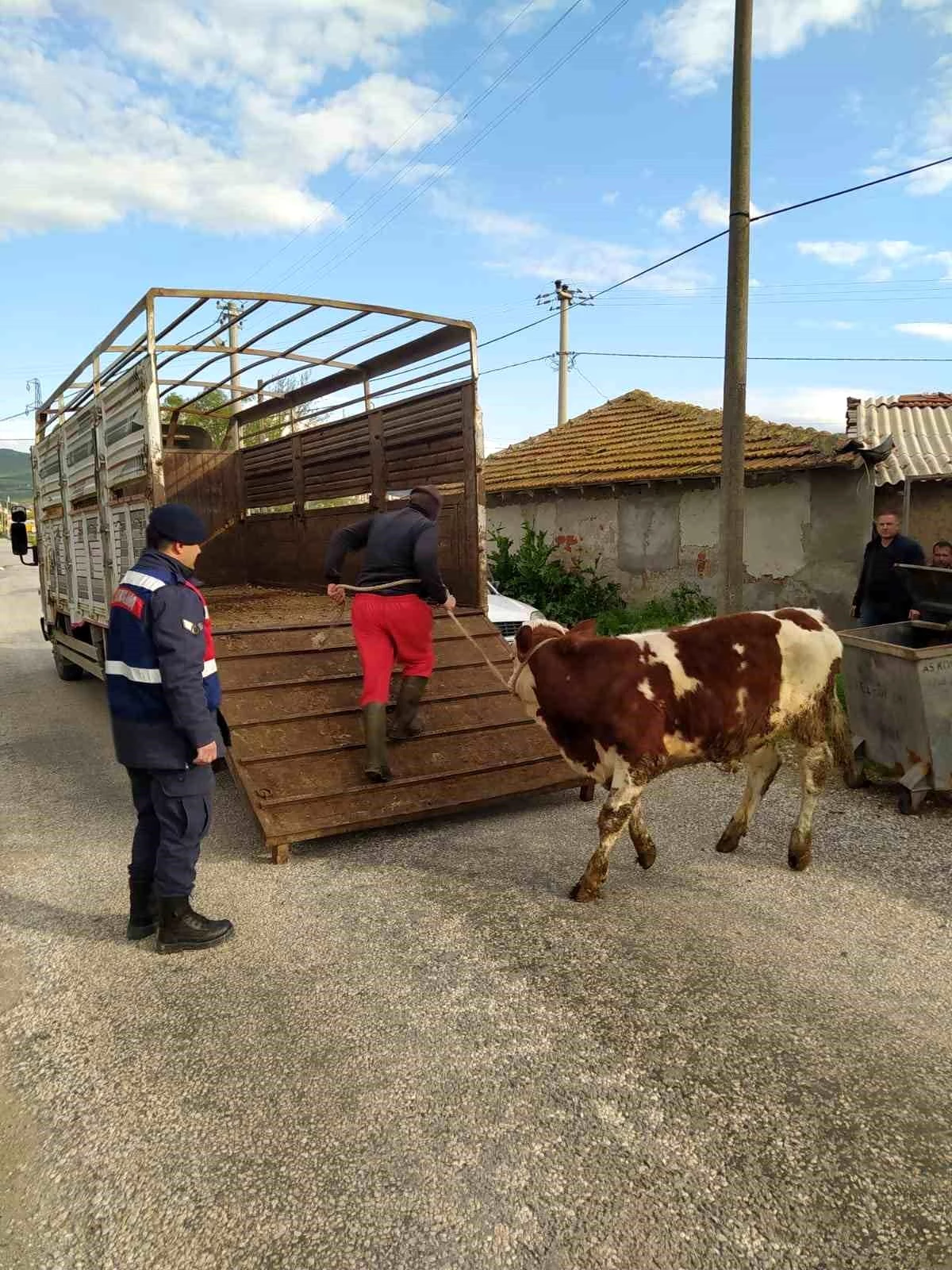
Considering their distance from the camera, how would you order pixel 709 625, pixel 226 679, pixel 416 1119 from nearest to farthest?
1. pixel 416 1119
2. pixel 709 625
3. pixel 226 679

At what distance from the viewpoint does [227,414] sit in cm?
1267

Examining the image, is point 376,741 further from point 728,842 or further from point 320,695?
point 728,842

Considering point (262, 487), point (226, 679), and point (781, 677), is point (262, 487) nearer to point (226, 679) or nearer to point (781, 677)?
point (226, 679)

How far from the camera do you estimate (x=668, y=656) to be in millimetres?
4527

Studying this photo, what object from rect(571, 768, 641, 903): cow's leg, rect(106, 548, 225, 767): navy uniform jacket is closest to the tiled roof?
rect(571, 768, 641, 903): cow's leg

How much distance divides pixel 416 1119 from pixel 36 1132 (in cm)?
122

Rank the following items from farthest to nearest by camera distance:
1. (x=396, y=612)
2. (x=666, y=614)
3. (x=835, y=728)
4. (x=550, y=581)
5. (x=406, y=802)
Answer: (x=550, y=581) → (x=666, y=614) → (x=396, y=612) → (x=406, y=802) → (x=835, y=728)

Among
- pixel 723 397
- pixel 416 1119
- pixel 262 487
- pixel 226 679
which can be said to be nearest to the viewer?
pixel 416 1119

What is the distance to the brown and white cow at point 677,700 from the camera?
4340 mm

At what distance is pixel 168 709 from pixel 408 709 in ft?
6.92

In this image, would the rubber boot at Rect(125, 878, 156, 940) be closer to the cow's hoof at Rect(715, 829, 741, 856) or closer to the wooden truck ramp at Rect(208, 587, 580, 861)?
the wooden truck ramp at Rect(208, 587, 580, 861)

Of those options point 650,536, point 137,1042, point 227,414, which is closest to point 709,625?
point 137,1042

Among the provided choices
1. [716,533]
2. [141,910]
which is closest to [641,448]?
[716,533]

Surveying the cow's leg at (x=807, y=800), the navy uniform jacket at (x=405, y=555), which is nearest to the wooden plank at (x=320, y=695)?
the navy uniform jacket at (x=405, y=555)
